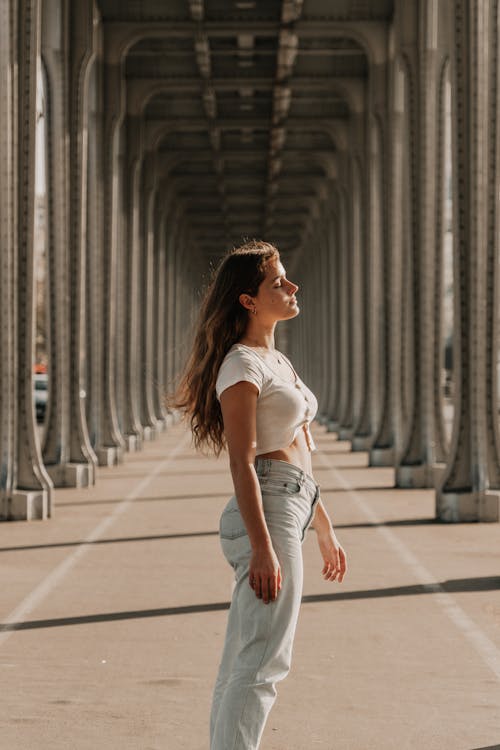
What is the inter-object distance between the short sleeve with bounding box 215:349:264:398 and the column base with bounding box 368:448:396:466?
21.7 metres

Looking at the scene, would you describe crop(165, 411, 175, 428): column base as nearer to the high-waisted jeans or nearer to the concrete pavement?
the concrete pavement

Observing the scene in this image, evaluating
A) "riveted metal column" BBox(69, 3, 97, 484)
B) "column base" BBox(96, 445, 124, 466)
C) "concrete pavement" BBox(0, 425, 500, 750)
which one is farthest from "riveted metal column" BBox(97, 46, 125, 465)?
"concrete pavement" BBox(0, 425, 500, 750)

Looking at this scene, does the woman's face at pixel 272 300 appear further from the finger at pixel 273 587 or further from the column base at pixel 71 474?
the column base at pixel 71 474

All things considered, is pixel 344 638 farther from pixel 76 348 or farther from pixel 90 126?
pixel 90 126

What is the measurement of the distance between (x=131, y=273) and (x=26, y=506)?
704 inches

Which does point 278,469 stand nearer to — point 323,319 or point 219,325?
point 219,325

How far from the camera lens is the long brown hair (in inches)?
184

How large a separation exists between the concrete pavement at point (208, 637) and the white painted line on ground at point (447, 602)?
2cm

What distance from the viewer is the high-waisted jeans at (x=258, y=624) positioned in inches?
174

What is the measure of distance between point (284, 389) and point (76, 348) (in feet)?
59.3

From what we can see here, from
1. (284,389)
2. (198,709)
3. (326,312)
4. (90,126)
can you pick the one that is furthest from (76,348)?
(326,312)

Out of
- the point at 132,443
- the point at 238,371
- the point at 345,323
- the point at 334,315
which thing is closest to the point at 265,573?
the point at 238,371

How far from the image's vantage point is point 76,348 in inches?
881

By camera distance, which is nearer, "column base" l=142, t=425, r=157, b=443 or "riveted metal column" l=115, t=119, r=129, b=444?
"riveted metal column" l=115, t=119, r=129, b=444
